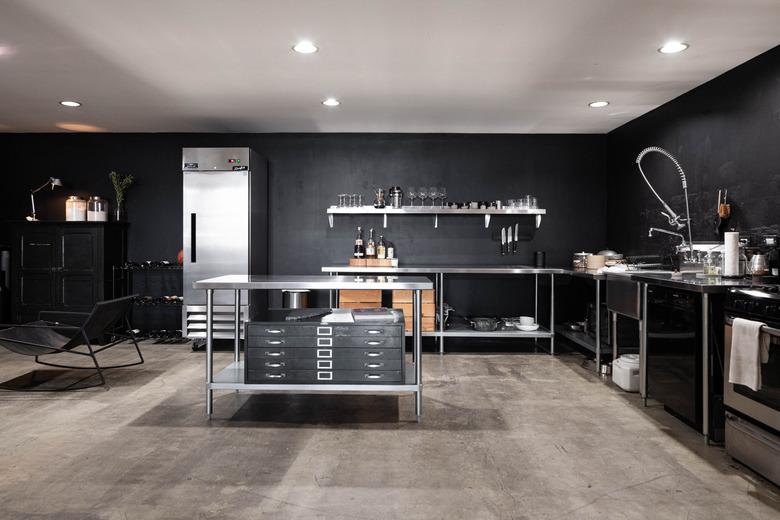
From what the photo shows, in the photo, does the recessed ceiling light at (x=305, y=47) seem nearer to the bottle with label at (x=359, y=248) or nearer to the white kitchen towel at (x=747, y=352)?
the bottle with label at (x=359, y=248)

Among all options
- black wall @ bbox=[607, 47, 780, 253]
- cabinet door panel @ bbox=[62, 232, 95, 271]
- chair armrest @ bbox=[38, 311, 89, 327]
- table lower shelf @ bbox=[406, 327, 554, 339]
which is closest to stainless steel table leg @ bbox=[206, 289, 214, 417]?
chair armrest @ bbox=[38, 311, 89, 327]

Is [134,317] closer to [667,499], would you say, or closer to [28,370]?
[28,370]

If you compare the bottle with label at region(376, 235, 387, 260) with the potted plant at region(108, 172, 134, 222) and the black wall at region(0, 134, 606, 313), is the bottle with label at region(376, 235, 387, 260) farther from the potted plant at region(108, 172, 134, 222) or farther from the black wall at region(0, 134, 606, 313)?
the potted plant at region(108, 172, 134, 222)

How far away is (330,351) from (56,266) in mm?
4552

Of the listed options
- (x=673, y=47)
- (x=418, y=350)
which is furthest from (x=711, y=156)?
(x=418, y=350)

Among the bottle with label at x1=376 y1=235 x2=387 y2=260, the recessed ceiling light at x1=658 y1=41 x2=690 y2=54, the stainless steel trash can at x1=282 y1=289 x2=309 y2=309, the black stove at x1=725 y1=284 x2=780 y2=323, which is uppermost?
the recessed ceiling light at x1=658 y1=41 x2=690 y2=54

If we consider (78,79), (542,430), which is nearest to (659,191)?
(542,430)

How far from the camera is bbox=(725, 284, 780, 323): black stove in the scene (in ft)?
8.42

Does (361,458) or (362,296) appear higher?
(362,296)

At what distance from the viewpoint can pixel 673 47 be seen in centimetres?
388

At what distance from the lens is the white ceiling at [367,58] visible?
11.0 ft

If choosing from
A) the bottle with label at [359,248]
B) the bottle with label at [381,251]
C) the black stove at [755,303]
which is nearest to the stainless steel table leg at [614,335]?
the black stove at [755,303]

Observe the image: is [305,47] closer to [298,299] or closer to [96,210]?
[298,299]

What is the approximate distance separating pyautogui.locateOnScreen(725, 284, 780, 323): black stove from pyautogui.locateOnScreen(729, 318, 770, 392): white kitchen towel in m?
0.05
